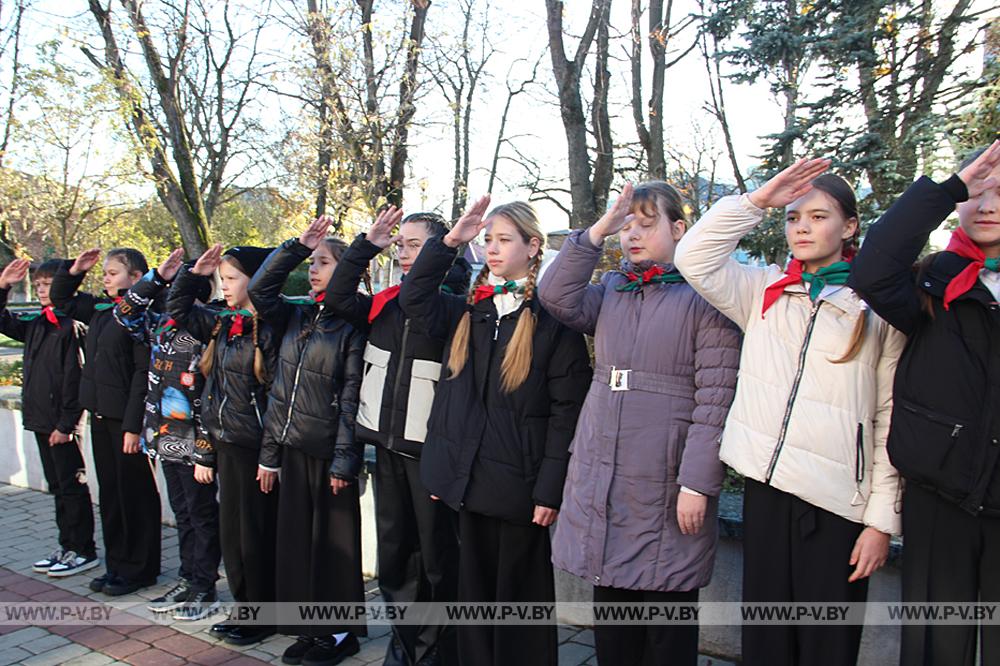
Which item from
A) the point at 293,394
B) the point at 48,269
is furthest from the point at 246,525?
the point at 48,269

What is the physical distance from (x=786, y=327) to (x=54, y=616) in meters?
4.38

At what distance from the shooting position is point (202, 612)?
4555mm

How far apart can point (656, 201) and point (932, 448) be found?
4.34 ft

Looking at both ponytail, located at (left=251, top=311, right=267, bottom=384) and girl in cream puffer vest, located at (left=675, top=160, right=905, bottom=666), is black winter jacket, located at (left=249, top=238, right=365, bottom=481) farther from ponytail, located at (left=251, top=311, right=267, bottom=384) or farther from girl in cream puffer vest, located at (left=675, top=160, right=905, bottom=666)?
girl in cream puffer vest, located at (left=675, top=160, right=905, bottom=666)

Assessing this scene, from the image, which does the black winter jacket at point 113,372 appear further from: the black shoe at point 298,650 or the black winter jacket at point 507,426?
the black winter jacket at point 507,426

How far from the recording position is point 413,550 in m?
3.90

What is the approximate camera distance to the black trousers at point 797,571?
8.44 feet

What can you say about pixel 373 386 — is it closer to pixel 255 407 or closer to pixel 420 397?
pixel 420 397

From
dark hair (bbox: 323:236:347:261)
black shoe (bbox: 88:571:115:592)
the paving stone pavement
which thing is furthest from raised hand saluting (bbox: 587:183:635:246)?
black shoe (bbox: 88:571:115:592)

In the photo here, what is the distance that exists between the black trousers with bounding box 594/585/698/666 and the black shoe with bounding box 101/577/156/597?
10.7 feet

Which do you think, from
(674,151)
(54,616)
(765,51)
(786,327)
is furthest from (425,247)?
(674,151)

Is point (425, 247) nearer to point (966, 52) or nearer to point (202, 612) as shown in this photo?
point (202, 612)

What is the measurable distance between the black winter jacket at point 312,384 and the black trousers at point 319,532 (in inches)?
4.4

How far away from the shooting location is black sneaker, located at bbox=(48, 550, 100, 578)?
523 cm
